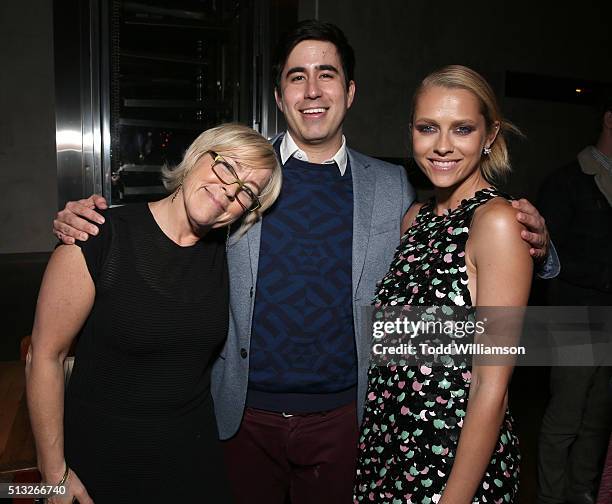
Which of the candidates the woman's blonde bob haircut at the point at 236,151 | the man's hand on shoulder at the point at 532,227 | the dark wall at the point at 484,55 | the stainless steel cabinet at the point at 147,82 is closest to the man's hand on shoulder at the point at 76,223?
the woman's blonde bob haircut at the point at 236,151

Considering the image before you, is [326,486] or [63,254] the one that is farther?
[326,486]

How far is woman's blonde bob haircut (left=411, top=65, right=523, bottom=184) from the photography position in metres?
1.44

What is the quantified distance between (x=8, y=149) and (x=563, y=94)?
13.0 feet

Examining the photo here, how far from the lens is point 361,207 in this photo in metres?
1.76

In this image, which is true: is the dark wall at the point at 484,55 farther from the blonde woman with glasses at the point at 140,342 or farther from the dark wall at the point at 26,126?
the blonde woman with glasses at the point at 140,342

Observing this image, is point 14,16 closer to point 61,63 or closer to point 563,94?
point 61,63

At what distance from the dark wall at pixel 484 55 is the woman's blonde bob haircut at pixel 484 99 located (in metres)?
2.05

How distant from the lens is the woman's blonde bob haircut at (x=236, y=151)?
1517mm

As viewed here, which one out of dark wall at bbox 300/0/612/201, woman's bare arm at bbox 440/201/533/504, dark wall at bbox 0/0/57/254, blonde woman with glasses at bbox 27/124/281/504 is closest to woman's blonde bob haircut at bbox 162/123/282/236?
blonde woman with glasses at bbox 27/124/281/504

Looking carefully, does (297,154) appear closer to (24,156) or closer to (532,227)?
(532,227)

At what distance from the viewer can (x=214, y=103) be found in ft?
10.5

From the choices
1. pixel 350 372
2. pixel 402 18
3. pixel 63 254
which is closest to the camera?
pixel 63 254

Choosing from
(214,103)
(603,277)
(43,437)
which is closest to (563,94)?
(603,277)

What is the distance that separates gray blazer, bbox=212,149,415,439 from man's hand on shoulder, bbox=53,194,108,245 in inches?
16.0
